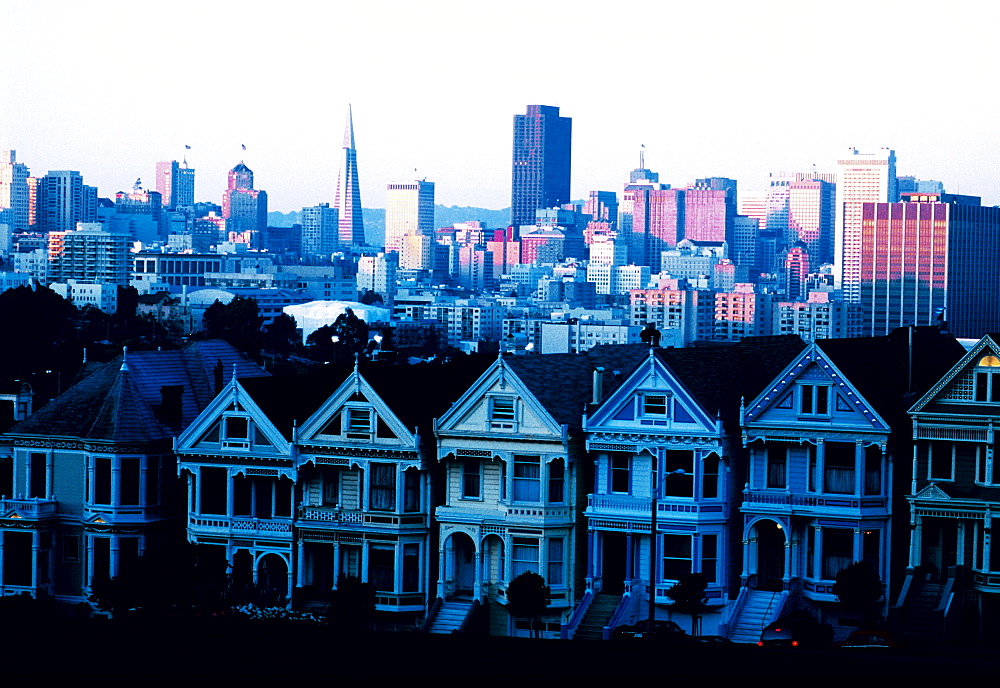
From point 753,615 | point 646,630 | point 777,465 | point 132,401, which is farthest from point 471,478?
point 132,401

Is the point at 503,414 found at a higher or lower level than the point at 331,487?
higher

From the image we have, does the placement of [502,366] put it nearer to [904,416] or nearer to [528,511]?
[528,511]

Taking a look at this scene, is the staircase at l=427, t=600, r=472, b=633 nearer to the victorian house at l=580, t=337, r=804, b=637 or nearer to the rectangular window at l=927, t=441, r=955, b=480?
the victorian house at l=580, t=337, r=804, b=637

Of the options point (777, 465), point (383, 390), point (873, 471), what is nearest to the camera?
point (873, 471)

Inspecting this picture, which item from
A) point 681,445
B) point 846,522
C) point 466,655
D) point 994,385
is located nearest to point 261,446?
point 681,445

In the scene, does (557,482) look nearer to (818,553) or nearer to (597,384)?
(597,384)

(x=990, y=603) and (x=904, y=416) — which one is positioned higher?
(x=904, y=416)

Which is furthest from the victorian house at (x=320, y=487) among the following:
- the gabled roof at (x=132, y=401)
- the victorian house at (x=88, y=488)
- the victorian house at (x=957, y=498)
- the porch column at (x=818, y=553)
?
the victorian house at (x=957, y=498)
